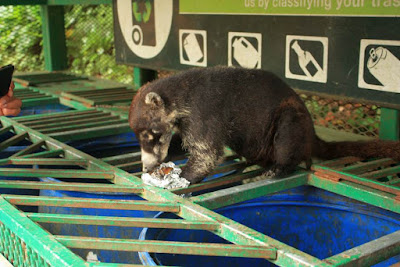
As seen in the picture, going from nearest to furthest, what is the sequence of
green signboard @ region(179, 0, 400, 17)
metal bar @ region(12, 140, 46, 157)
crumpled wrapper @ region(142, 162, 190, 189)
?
crumpled wrapper @ region(142, 162, 190, 189)
green signboard @ region(179, 0, 400, 17)
metal bar @ region(12, 140, 46, 157)

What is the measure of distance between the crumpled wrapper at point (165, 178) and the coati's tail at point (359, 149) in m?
0.89

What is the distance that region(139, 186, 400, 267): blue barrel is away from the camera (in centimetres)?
272

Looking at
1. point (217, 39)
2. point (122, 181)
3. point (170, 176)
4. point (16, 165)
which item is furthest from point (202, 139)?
point (217, 39)

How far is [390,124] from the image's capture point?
339cm

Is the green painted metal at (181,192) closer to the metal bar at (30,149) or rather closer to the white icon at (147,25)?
the metal bar at (30,149)

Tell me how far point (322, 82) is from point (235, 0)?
96 cm

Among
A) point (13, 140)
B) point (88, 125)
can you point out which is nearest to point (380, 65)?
point (88, 125)

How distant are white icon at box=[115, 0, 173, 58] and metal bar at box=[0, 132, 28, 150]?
1630 millimetres

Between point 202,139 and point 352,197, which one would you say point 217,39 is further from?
point 352,197

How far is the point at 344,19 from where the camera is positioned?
126 inches

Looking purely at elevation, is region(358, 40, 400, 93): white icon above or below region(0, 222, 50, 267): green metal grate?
above

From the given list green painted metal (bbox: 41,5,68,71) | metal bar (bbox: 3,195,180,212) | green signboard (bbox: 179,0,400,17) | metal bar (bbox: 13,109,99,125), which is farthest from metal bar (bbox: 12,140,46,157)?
green painted metal (bbox: 41,5,68,71)

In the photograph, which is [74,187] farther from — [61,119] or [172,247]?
[61,119]

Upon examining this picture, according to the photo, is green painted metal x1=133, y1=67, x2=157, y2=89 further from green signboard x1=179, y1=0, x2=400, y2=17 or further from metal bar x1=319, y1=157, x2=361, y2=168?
metal bar x1=319, y1=157, x2=361, y2=168
